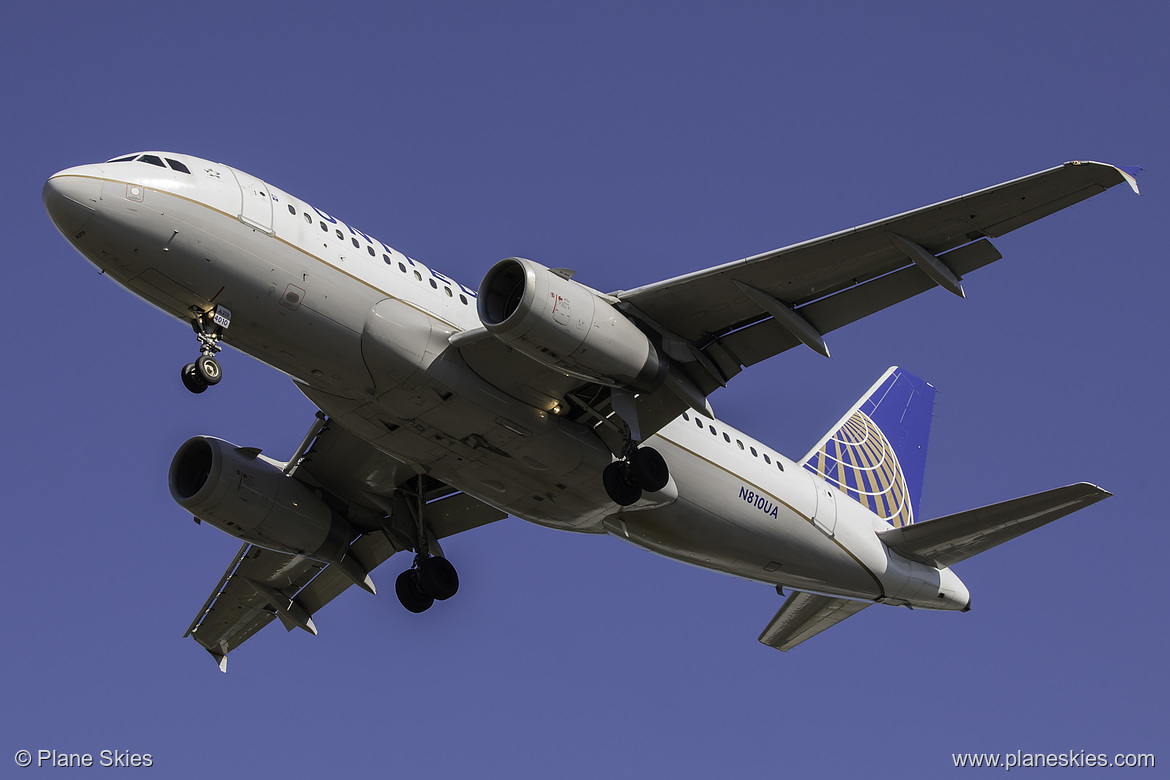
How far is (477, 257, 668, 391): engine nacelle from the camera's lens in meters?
18.7

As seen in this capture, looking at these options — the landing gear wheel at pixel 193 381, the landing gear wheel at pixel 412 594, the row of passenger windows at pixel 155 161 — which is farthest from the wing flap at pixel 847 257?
the landing gear wheel at pixel 412 594

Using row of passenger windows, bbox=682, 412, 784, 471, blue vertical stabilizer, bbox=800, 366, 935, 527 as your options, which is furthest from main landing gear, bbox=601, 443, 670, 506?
blue vertical stabilizer, bbox=800, 366, 935, 527

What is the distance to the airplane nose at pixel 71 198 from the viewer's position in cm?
1802

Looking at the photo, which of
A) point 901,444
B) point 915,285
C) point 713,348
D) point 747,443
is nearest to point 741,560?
point 747,443

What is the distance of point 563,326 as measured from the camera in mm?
18938

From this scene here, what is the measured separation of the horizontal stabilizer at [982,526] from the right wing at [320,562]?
8.29 metres

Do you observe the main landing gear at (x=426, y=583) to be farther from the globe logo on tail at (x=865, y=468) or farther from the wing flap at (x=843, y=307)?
the globe logo on tail at (x=865, y=468)

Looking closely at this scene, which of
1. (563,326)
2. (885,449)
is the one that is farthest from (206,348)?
(885,449)

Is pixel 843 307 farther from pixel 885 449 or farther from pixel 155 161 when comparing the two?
pixel 155 161

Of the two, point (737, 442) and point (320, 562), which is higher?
point (737, 442)

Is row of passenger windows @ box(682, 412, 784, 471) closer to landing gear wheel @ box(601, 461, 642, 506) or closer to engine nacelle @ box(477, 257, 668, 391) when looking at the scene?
landing gear wheel @ box(601, 461, 642, 506)

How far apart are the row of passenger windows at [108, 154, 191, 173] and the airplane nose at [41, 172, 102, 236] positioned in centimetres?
87

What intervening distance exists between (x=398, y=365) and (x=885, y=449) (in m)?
14.5

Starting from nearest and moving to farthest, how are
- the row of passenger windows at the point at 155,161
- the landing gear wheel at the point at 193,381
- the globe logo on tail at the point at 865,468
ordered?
the landing gear wheel at the point at 193,381 → the row of passenger windows at the point at 155,161 → the globe logo on tail at the point at 865,468
